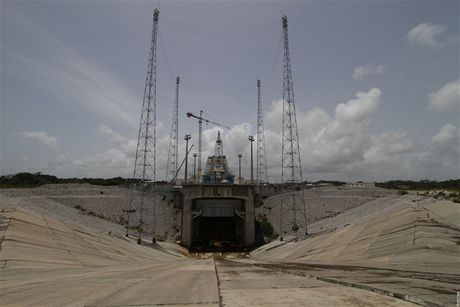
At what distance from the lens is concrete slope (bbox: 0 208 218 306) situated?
1033 cm

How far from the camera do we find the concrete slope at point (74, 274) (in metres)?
10.3

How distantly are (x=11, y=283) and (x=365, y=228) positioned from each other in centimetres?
3649

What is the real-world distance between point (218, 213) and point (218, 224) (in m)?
9.27

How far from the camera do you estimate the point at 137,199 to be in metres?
74.0

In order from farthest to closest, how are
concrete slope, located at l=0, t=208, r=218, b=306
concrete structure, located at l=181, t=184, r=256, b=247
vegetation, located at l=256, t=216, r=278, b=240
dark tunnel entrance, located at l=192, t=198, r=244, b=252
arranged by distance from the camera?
vegetation, located at l=256, t=216, r=278, b=240 < dark tunnel entrance, located at l=192, t=198, r=244, b=252 < concrete structure, located at l=181, t=184, r=256, b=247 < concrete slope, located at l=0, t=208, r=218, b=306

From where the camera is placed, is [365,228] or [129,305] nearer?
[129,305]

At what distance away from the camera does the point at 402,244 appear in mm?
26422

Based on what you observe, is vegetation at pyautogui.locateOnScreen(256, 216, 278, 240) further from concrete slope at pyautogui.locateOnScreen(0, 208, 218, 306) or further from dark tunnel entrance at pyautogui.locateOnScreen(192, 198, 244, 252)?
concrete slope at pyautogui.locateOnScreen(0, 208, 218, 306)

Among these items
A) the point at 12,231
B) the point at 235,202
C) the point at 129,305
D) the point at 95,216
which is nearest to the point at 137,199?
the point at 95,216

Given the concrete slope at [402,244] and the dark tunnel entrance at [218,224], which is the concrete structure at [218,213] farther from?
the concrete slope at [402,244]

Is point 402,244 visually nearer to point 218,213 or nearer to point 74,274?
point 74,274

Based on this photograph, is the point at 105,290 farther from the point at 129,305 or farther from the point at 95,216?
the point at 95,216

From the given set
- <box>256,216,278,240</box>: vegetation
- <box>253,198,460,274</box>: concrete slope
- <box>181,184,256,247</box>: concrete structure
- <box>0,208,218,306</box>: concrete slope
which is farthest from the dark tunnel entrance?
<box>0,208,218,306</box>: concrete slope

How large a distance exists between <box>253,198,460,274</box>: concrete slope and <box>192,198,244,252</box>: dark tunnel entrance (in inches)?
1208
